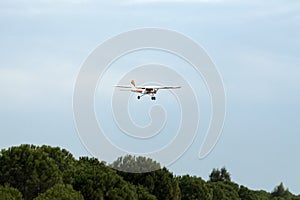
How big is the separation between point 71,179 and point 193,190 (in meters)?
28.4

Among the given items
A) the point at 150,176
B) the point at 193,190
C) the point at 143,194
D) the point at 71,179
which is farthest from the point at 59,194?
the point at 193,190

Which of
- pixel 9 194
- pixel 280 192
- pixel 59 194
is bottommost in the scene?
pixel 9 194

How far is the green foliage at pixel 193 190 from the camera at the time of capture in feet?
261

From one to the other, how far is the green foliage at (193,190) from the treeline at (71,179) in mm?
11489

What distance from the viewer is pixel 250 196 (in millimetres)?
115500

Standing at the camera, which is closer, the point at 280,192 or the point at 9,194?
the point at 9,194

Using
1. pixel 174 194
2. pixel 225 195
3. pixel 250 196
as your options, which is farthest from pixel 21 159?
pixel 250 196

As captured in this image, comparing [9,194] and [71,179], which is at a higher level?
[71,179]

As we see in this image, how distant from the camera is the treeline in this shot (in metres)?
49.8

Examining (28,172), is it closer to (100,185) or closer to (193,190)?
(100,185)

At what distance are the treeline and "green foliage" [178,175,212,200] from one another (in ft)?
37.7

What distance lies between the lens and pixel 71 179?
54.0 metres

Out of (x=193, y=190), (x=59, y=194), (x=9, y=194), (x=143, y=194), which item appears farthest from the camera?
(x=193, y=190)

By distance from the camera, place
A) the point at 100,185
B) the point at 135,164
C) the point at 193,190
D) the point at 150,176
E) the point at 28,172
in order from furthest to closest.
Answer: the point at 193,190 < the point at 135,164 < the point at 150,176 < the point at 100,185 < the point at 28,172
